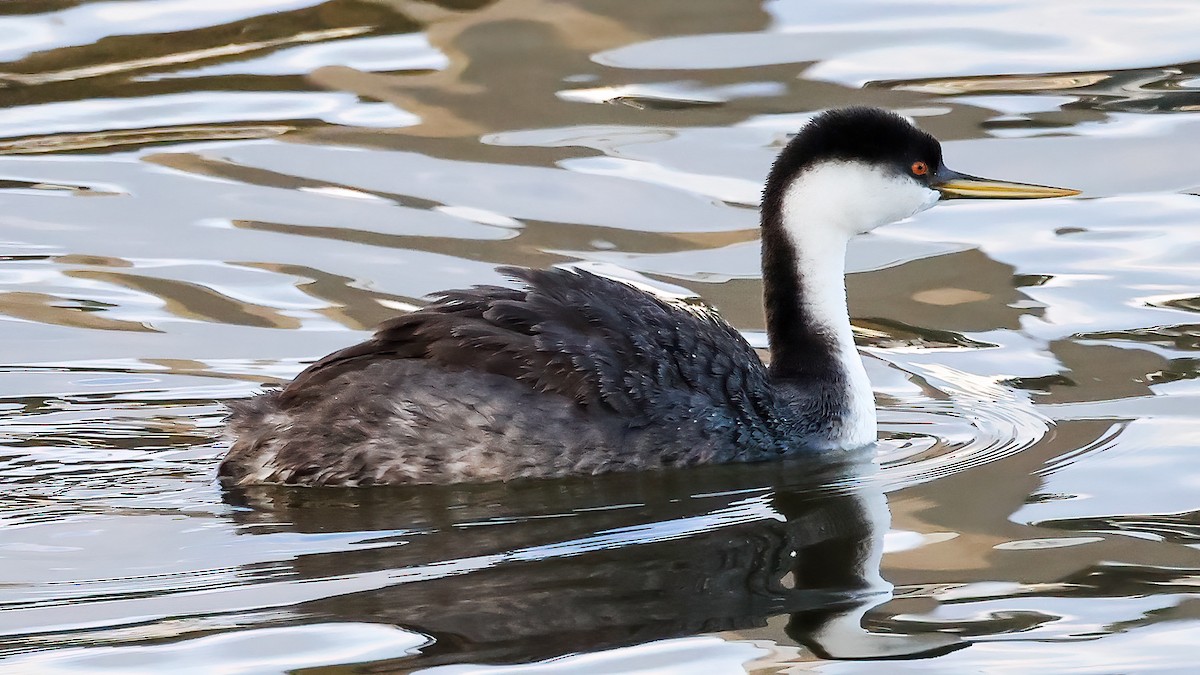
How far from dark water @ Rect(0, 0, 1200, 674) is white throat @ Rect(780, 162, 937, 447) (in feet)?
1.36

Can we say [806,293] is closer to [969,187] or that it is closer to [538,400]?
[969,187]

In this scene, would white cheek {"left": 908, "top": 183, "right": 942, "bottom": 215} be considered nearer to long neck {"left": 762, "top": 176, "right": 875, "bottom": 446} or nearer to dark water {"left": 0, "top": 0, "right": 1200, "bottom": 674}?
long neck {"left": 762, "top": 176, "right": 875, "bottom": 446}

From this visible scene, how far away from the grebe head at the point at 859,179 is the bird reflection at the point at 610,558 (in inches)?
38.2

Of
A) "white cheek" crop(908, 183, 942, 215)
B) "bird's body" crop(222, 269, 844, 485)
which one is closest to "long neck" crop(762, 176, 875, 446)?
"white cheek" crop(908, 183, 942, 215)

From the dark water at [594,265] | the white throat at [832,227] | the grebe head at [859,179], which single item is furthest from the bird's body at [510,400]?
the grebe head at [859,179]

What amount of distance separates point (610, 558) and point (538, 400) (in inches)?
37.9

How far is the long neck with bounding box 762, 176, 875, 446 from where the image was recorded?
7266 mm

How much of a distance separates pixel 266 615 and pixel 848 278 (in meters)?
4.69

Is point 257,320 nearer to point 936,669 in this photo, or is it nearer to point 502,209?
point 502,209

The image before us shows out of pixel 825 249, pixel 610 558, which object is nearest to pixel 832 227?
pixel 825 249

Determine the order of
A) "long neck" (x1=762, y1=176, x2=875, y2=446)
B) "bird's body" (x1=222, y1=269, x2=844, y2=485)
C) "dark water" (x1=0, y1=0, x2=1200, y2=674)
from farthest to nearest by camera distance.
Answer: "long neck" (x1=762, y1=176, x2=875, y2=446) → "bird's body" (x1=222, y1=269, x2=844, y2=485) → "dark water" (x1=0, y1=0, x2=1200, y2=674)

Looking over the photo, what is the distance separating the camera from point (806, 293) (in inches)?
290

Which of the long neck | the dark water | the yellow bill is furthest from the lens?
the yellow bill

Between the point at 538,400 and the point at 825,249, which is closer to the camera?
the point at 538,400
